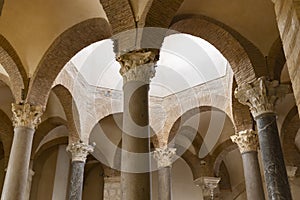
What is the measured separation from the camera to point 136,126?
5105 millimetres

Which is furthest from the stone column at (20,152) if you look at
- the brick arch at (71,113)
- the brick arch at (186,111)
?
the brick arch at (186,111)

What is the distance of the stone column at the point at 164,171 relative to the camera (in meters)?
9.85

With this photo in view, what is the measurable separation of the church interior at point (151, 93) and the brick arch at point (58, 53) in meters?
0.02

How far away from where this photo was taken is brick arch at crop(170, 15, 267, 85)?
283 inches

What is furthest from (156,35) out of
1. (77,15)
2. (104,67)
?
(104,67)

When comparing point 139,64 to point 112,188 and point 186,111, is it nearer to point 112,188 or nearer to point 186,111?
point 186,111

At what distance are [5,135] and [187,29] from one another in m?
6.71

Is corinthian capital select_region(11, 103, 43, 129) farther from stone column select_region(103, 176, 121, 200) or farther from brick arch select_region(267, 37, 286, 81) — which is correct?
stone column select_region(103, 176, 121, 200)

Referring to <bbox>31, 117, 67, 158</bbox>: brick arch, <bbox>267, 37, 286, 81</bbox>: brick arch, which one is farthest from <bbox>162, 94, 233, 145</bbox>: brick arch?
<bbox>267, 37, 286, 81</bbox>: brick arch

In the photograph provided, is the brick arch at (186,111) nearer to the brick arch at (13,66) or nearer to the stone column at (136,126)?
the brick arch at (13,66)

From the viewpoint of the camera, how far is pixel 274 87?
682cm

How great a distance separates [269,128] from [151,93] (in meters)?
6.04

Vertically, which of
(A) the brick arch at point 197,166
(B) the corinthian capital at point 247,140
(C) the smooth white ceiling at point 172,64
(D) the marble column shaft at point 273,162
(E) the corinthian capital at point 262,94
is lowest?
(D) the marble column shaft at point 273,162

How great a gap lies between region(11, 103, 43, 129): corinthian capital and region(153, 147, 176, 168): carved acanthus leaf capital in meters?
4.13
